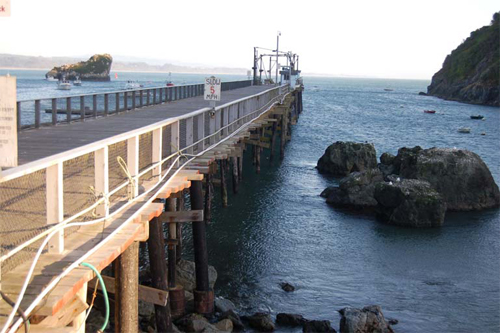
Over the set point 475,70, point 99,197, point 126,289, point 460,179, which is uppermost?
point 475,70

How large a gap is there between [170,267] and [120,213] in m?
6.23

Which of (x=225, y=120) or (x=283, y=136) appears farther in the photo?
(x=283, y=136)

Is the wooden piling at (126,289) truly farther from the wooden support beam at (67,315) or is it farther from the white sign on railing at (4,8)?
the white sign on railing at (4,8)

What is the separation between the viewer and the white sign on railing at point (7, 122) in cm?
455

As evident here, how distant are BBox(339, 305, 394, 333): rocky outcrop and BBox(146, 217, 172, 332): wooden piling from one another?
3944 millimetres

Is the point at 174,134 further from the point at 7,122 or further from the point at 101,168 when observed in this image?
the point at 7,122

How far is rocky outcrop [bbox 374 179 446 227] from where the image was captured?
23.9 meters

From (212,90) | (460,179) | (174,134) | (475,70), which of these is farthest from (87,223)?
(475,70)

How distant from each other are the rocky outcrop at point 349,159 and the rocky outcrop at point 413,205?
1002 cm

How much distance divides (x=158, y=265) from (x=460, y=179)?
19154mm

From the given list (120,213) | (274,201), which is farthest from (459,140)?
(120,213)

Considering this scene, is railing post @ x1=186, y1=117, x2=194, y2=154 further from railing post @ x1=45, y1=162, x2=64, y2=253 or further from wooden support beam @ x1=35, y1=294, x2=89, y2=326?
wooden support beam @ x1=35, y1=294, x2=89, y2=326

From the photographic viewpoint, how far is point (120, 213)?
8.46 meters

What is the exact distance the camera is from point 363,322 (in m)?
13.7
